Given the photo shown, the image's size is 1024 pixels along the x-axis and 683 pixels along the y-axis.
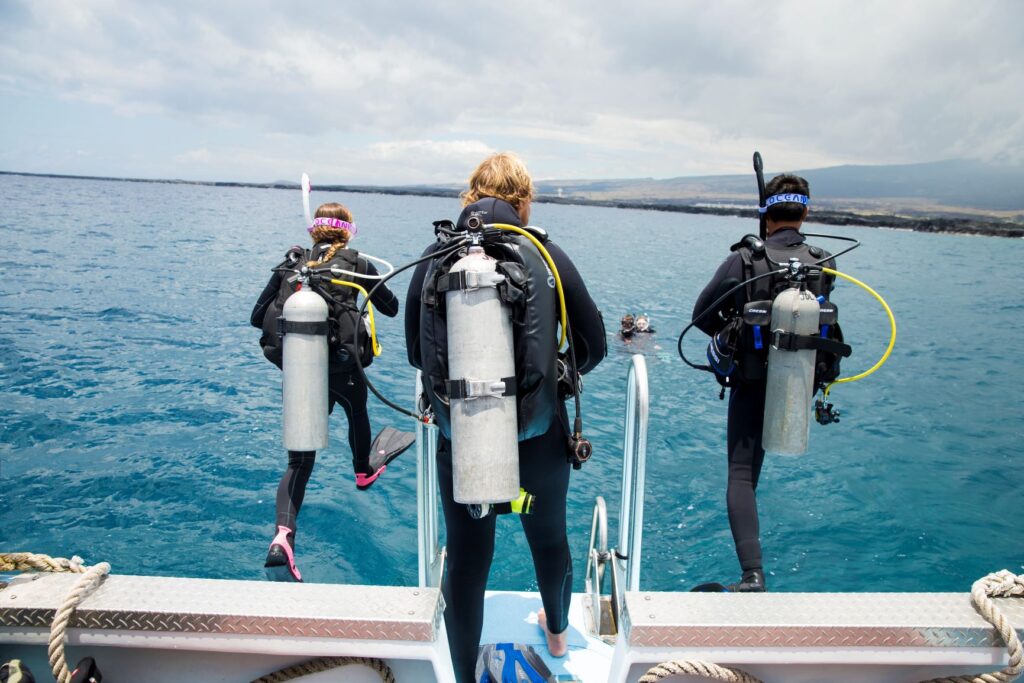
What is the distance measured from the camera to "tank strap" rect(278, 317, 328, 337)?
11.2 feet

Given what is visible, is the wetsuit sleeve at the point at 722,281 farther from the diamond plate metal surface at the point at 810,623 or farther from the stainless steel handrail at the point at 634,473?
the diamond plate metal surface at the point at 810,623

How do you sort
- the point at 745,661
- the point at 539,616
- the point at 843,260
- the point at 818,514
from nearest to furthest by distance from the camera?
the point at 745,661 → the point at 539,616 → the point at 818,514 → the point at 843,260

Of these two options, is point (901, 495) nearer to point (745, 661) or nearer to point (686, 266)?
point (745, 661)

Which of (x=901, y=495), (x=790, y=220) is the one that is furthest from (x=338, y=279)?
(x=901, y=495)

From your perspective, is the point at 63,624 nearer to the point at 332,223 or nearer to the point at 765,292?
the point at 332,223

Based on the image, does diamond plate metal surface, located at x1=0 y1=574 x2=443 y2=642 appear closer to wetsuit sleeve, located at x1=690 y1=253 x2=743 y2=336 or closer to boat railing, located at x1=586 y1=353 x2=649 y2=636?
boat railing, located at x1=586 y1=353 x2=649 y2=636

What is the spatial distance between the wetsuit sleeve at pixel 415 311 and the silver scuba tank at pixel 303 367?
1258 mm

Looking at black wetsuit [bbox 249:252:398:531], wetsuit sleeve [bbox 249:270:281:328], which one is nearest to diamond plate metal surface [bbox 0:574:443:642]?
black wetsuit [bbox 249:252:398:531]

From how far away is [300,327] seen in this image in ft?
11.2

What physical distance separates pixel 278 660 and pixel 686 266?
29.7 metres

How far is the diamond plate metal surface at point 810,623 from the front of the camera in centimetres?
163

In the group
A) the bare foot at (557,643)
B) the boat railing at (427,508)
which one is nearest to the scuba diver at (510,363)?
the bare foot at (557,643)

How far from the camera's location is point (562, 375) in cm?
227

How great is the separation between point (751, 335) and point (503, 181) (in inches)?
62.9
